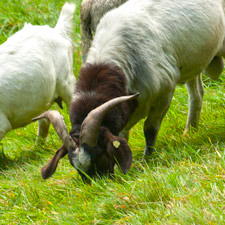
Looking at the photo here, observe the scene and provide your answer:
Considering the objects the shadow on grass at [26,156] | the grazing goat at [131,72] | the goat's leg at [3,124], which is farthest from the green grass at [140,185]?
the goat's leg at [3,124]

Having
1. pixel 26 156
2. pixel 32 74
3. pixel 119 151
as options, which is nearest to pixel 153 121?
pixel 119 151

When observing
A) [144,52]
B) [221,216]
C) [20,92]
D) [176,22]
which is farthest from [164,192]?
[20,92]

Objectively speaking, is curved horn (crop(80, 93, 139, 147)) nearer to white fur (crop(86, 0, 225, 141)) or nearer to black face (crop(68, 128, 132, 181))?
black face (crop(68, 128, 132, 181))

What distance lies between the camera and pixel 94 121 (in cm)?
456

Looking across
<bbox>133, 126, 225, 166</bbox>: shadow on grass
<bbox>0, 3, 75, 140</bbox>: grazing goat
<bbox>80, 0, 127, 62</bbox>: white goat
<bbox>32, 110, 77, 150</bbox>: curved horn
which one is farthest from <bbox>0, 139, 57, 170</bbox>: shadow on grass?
<bbox>80, 0, 127, 62</bbox>: white goat

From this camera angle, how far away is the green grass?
384 centimetres

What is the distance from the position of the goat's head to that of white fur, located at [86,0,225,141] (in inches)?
26.4

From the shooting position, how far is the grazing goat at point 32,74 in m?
6.20

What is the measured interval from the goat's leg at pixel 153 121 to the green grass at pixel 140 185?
0.38 feet

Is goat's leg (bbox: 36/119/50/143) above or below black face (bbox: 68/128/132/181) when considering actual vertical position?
below

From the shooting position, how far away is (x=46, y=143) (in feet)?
22.0

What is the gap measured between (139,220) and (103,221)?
13.3 inches

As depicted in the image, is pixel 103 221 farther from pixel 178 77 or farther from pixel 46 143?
pixel 46 143

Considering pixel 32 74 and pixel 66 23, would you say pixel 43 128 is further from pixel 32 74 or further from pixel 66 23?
pixel 66 23
